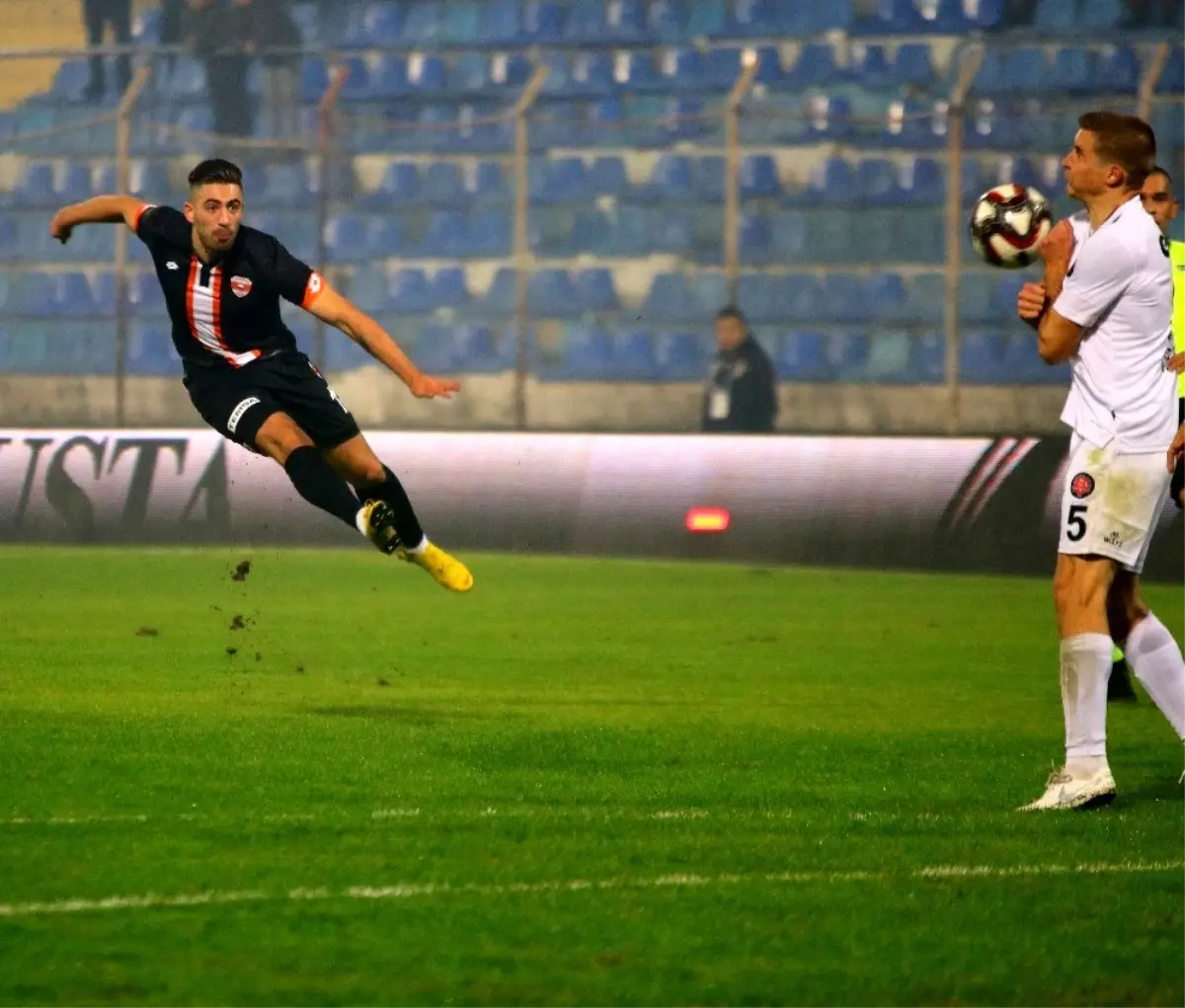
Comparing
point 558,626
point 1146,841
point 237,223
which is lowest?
point 558,626

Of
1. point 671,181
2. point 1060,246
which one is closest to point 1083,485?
point 1060,246

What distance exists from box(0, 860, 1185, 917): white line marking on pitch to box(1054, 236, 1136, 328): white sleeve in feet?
4.69

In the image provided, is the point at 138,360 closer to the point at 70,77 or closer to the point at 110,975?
the point at 70,77

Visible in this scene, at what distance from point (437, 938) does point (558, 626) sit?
699 centimetres

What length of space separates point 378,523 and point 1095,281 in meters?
3.07

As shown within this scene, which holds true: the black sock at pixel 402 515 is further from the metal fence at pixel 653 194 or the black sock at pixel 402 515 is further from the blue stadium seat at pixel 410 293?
the blue stadium seat at pixel 410 293

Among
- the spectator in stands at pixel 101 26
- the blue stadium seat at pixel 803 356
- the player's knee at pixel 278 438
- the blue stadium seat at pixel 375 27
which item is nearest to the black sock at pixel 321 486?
the player's knee at pixel 278 438

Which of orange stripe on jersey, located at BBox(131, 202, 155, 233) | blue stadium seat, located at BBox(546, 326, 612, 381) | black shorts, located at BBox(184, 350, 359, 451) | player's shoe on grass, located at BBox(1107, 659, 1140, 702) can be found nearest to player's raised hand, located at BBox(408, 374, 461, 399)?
black shorts, located at BBox(184, 350, 359, 451)

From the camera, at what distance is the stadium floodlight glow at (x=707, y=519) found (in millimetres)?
15125

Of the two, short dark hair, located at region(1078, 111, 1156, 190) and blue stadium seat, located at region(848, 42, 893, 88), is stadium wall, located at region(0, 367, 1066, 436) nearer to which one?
blue stadium seat, located at region(848, 42, 893, 88)

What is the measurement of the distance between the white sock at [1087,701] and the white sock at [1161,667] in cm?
25

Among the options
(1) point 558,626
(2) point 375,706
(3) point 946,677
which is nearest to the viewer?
(2) point 375,706

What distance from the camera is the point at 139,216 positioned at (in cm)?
851

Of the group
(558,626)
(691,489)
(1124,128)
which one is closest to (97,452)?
(691,489)
